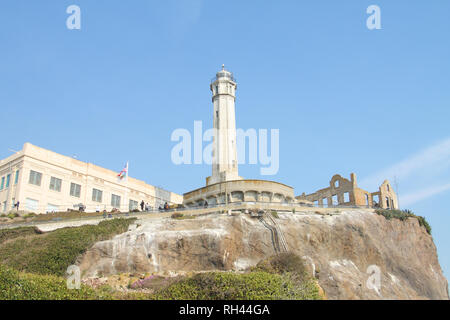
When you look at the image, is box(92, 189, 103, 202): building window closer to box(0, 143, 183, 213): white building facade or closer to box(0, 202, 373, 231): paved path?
box(0, 143, 183, 213): white building facade

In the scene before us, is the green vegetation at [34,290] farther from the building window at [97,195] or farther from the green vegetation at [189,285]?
the building window at [97,195]

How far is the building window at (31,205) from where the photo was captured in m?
56.5

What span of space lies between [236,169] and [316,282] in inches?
1116

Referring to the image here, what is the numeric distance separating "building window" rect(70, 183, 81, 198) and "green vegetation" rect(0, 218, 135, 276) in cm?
1554

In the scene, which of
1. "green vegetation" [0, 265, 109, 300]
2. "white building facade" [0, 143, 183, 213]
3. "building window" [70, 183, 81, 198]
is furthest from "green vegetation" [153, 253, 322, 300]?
"building window" [70, 183, 81, 198]

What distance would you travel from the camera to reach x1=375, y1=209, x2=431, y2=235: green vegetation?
163ft

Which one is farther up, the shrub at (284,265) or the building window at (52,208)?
the building window at (52,208)

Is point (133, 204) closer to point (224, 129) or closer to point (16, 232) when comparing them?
point (224, 129)

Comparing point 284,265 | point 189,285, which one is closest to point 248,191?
point 284,265

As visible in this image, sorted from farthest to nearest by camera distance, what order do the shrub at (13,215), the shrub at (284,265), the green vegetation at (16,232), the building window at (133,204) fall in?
the building window at (133,204) → the shrub at (13,215) → the green vegetation at (16,232) → the shrub at (284,265)

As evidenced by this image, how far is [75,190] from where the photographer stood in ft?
205

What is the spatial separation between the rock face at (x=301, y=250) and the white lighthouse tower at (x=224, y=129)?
1409 cm

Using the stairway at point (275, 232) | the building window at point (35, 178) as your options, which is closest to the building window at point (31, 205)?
the building window at point (35, 178)
